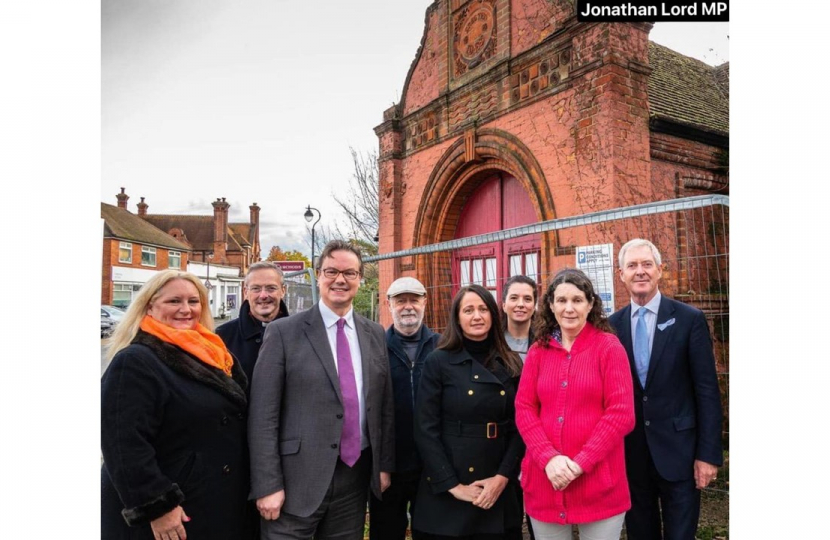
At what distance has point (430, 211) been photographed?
292 inches

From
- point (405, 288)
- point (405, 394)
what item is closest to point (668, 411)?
point (405, 394)

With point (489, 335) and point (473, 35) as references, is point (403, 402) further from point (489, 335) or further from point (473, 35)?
point (473, 35)

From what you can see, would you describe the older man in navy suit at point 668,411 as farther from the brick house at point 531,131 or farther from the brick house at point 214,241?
the brick house at point 531,131

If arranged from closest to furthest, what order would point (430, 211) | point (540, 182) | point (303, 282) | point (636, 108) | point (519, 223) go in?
point (636, 108) < point (540, 182) < point (519, 223) < point (303, 282) < point (430, 211)

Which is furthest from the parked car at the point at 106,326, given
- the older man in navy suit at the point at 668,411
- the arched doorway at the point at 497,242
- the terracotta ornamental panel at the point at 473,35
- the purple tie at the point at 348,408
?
the terracotta ornamental panel at the point at 473,35

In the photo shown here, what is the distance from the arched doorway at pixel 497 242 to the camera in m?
6.27

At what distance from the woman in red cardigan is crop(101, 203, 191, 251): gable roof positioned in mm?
1777

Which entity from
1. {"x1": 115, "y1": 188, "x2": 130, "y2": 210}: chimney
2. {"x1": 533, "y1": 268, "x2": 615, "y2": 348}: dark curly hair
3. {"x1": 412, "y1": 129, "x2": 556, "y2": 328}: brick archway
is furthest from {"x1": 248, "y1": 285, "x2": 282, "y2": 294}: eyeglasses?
{"x1": 412, "y1": 129, "x2": 556, "y2": 328}: brick archway

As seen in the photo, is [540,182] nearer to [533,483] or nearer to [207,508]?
[533,483]

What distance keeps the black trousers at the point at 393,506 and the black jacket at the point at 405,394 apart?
2.6 inches
